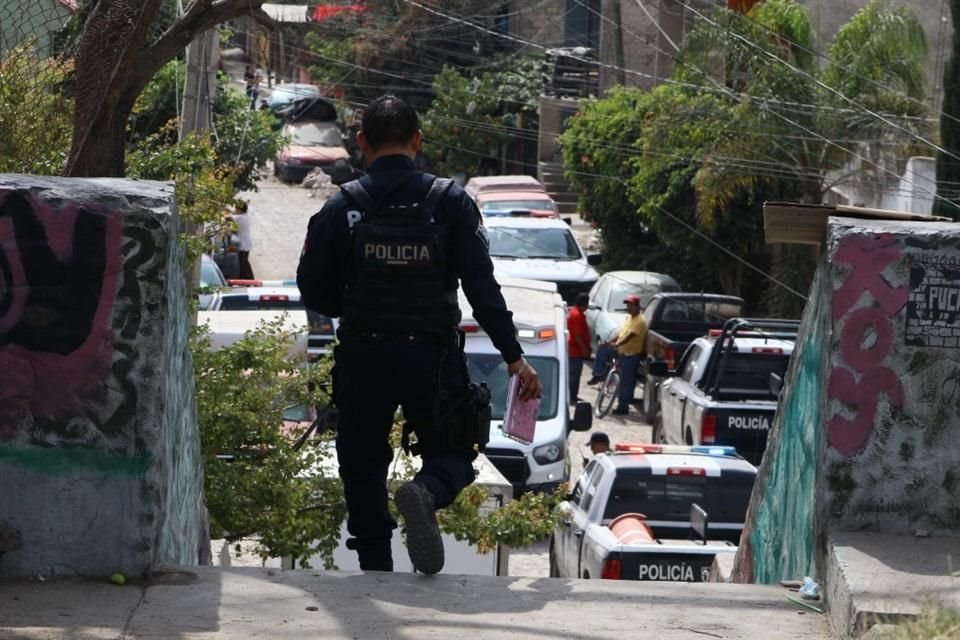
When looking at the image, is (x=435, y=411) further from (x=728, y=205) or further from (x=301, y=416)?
(x=728, y=205)

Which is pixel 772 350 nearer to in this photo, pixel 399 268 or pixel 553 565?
pixel 553 565

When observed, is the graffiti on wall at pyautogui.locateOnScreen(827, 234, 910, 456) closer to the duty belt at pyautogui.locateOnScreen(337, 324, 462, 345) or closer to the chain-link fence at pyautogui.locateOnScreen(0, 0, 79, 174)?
the duty belt at pyautogui.locateOnScreen(337, 324, 462, 345)

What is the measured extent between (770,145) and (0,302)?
20.2m

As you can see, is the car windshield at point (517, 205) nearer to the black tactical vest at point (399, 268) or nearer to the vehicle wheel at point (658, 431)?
the vehicle wheel at point (658, 431)

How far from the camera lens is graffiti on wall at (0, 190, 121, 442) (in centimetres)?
480

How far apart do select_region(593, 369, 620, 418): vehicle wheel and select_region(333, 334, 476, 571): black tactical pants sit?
51.7 feet

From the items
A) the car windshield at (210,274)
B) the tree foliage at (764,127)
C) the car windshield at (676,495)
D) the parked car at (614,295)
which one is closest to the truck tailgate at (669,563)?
the car windshield at (676,495)

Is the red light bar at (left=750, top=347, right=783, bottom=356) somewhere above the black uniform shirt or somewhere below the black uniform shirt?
below

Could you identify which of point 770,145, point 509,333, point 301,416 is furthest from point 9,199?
point 770,145

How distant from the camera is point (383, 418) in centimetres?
533

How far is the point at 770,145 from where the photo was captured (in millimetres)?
23906

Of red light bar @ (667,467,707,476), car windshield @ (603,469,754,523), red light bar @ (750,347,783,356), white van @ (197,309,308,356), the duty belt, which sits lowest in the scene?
car windshield @ (603,469,754,523)

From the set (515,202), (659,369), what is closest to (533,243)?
(515,202)

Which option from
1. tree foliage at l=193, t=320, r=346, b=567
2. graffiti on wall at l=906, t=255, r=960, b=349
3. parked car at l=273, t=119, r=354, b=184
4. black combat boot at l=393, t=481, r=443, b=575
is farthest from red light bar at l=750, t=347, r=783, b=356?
parked car at l=273, t=119, r=354, b=184
